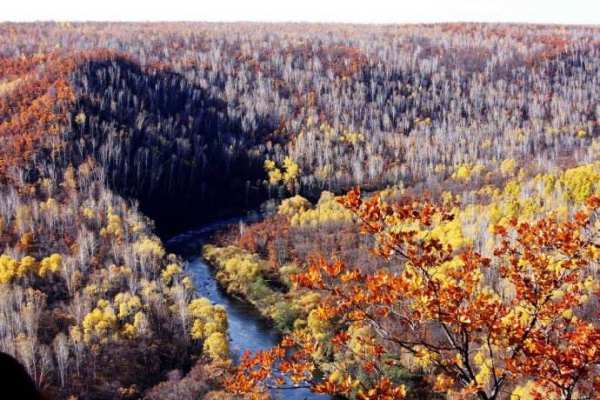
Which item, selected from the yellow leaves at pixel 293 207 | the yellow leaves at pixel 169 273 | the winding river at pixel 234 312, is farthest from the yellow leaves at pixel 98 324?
the yellow leaves at pixel 293 207

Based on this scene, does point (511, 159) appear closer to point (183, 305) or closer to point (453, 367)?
point (183, 305)

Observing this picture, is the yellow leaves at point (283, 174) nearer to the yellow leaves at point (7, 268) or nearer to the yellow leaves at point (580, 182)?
the yellow leaves at point (580, 182)

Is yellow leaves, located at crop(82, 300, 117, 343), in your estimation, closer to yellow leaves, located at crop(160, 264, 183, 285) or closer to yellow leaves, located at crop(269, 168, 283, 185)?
yellow leaves, located at crop(160, 264, 183, 285)

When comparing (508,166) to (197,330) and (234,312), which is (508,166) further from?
(197,330)

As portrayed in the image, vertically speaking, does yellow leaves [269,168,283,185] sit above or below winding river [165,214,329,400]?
below

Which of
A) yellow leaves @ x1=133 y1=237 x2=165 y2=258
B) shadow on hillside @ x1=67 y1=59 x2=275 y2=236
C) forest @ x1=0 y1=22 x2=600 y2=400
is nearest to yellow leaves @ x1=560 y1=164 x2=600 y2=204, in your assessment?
forest @ x1=0 y1=22 x2=600 y2=400

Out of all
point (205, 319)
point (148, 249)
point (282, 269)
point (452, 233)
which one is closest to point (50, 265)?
point (148, 249)

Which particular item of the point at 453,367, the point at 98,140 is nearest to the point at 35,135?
the point at 98,140

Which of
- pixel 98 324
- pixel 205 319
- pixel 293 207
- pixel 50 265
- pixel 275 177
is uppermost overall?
pixel 50 265
